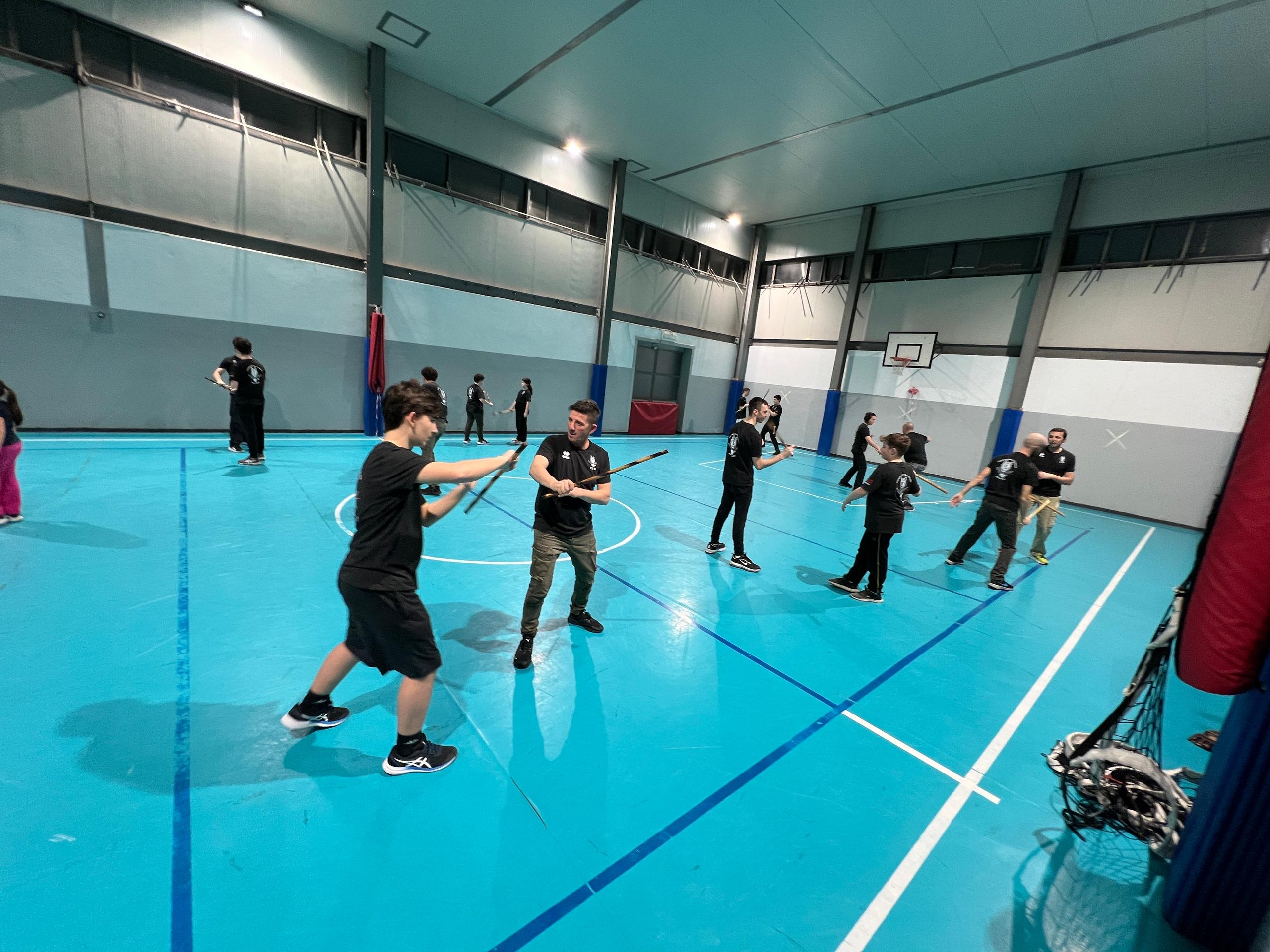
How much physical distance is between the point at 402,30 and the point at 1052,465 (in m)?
15.6

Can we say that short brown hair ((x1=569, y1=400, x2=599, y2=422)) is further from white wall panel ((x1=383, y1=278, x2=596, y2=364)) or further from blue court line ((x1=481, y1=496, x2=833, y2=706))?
white wall panel ((x1=383, y1=278, x2=596, y2=364))

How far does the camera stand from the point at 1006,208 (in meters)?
16.0

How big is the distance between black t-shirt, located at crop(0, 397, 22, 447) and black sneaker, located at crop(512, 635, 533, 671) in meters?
6.20

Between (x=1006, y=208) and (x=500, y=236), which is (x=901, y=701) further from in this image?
(x=1006, y=208)

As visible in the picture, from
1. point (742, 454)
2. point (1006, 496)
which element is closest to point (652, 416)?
point (742, 454)

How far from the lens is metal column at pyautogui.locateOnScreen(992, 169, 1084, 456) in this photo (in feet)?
47.8

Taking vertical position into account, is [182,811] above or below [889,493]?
below

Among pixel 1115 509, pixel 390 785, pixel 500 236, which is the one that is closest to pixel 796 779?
pixel 390 785

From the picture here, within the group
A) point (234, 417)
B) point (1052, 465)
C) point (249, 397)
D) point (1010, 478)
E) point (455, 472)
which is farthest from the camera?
point (234, 417)

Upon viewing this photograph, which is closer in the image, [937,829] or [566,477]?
[937,829]

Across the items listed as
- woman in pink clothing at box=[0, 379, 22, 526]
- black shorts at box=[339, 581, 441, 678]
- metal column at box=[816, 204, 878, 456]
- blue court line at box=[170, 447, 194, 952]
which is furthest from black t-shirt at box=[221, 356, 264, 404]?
metal column at box=[816, 204, 878, 456]

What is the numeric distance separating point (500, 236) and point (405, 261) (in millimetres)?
3004

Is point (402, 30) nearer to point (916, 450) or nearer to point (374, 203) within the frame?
point (374, 203)

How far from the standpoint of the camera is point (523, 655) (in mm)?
4312
